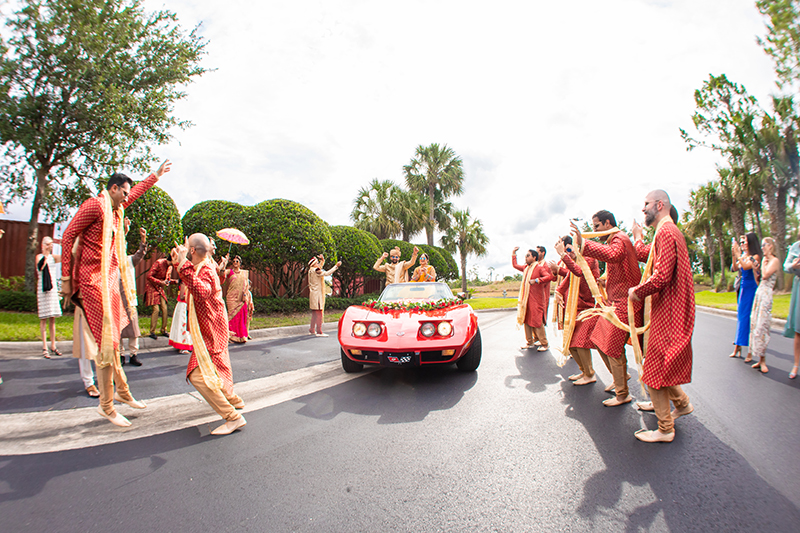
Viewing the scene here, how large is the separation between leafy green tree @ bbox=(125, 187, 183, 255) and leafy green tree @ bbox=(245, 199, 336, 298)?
202cm

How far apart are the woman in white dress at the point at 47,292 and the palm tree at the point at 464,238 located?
30.0 metres

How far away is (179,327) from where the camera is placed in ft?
21.6

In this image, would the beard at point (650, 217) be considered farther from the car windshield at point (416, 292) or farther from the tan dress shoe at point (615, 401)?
the car windshield at point (416, 292)

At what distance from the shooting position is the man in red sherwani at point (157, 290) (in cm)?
729

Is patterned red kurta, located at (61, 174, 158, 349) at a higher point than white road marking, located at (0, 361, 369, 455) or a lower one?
higher

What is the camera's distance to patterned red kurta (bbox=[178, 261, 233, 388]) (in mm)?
3348

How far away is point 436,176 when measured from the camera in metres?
34.8

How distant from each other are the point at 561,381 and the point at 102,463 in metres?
4.78

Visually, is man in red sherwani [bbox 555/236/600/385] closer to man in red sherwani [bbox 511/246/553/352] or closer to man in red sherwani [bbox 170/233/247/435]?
man in red sherwani [bbox 511/246/553/352]

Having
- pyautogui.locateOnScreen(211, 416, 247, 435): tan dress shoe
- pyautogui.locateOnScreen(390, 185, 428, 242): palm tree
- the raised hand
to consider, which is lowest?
pyautogui.locateOnScreen(211, 416, 247, 435): tan dress shoe

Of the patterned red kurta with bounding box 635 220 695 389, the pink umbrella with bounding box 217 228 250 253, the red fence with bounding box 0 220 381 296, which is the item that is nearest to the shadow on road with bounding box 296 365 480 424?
the patterned red kurta with bounding box 635 220 695 389

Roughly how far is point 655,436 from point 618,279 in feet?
4.69

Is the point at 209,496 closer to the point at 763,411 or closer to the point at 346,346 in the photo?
the point at 346,346

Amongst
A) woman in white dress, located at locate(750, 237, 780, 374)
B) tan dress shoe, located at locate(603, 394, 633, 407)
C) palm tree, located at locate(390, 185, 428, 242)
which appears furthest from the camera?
palm tree, located at locate(390, 185, 428, 242)
